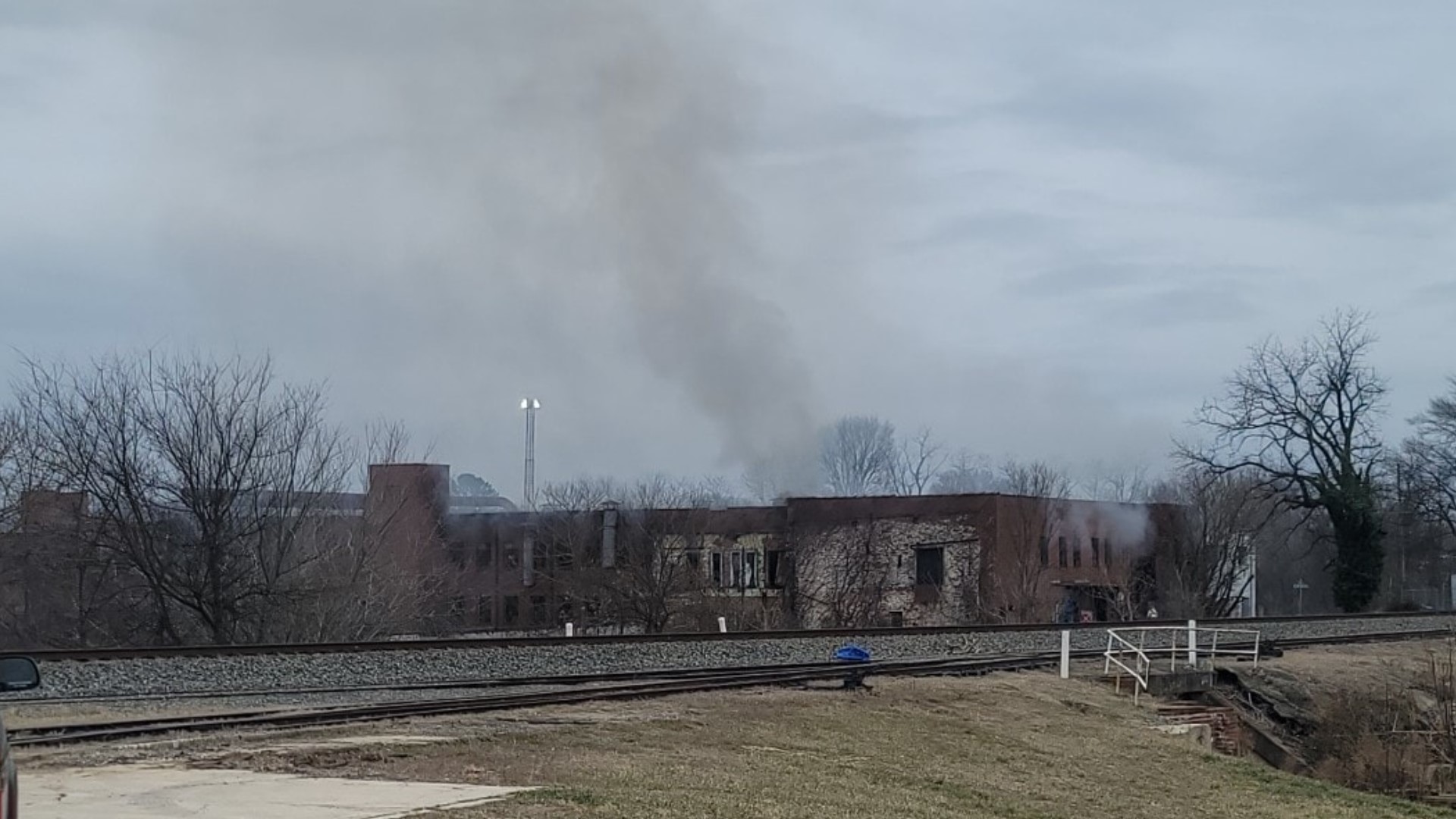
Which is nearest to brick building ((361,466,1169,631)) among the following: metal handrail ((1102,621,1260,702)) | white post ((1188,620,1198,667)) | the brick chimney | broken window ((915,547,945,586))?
broken window ((915,547,945,586))

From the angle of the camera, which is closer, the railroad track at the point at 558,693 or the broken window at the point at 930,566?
the railroad track at the point at 558,693

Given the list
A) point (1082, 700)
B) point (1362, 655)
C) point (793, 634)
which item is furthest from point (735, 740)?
point (1362, 655)

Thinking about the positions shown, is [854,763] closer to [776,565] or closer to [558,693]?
[558,693]

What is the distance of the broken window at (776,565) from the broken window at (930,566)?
211 inches

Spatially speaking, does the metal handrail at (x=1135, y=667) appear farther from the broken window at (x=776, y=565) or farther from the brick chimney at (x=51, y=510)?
the broken window at (x=776, y=565)

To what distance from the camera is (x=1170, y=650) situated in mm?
33438

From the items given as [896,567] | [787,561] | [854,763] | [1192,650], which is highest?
[787,561]

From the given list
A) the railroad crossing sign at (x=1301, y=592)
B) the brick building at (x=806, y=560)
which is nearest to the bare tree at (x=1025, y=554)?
the brick building at (x=806, y=560)

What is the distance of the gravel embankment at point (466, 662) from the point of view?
22.9 m

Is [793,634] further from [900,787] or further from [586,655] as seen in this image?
[900,787]

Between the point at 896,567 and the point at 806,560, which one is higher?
the point at 806,560

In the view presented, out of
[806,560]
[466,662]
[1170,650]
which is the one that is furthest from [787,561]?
[466,662]

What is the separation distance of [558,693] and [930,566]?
142 ft

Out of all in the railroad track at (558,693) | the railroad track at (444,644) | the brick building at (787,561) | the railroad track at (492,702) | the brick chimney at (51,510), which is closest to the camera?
the railroad track at (492,702)
